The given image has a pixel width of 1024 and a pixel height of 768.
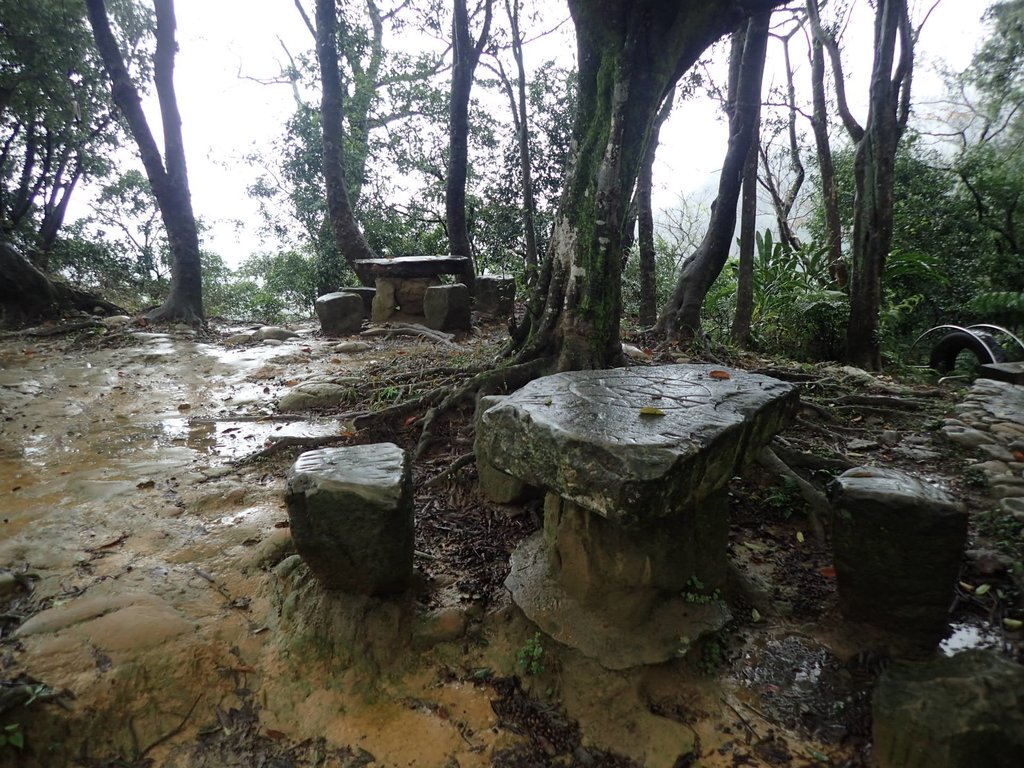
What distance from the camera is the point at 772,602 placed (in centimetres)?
246

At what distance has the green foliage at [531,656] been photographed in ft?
7.30

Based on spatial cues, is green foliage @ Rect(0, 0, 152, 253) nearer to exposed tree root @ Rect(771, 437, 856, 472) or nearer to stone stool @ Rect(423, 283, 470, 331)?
stone stool @ Rect(423, 283, 470, 331)

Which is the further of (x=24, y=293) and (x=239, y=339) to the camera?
(x=24, y=293)

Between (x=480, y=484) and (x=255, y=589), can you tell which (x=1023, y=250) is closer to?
(x=480, y=484)

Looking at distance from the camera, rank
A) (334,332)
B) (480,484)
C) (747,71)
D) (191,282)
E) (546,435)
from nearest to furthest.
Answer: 1. (546,435)
2. (480,484)
3. (747,71)
4. (334,332)
5. (191,282)

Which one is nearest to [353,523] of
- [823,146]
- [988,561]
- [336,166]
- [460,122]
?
[988,561]

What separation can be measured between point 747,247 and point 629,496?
6.03 metres

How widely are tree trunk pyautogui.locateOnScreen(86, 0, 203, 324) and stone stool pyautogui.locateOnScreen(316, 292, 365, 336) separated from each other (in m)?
2.26

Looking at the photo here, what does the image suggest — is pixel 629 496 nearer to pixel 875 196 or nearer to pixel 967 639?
pixel 967 639

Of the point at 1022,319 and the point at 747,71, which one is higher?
the point at 747,71

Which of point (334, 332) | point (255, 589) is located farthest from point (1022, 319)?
point (255, 589)

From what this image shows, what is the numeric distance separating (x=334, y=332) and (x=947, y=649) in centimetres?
764

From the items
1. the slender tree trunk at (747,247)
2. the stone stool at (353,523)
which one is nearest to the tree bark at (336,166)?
the slender tree trunk at (747,247)

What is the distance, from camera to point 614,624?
2281mm
